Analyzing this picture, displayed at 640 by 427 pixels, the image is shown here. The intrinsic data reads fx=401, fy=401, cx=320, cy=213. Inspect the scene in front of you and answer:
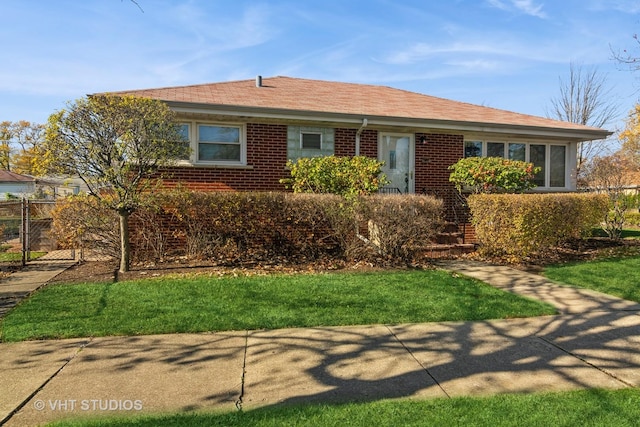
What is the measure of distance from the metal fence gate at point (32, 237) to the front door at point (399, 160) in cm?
805

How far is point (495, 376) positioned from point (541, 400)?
1.46 feet

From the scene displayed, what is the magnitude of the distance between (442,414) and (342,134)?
885cm

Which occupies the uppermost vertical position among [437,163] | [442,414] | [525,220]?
[437,163]

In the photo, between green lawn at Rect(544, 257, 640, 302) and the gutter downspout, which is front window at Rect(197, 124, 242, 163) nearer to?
the gutter downspout

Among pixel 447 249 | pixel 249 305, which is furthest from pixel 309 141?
pixel 249 305

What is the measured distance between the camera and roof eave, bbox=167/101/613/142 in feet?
30.5

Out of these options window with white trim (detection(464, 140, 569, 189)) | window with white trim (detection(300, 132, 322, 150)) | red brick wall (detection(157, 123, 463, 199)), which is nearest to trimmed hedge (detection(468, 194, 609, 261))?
red brick wall (detection(157, 123, 463, 199))

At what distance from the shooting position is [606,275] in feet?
23.8

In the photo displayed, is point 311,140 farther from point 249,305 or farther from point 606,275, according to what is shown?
point 606,275

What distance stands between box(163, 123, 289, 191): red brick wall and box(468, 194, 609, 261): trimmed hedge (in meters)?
4.80

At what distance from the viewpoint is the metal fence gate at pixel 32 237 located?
8.21 metres

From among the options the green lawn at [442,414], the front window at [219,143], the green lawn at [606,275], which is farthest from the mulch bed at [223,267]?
the green lawn at [442,414]

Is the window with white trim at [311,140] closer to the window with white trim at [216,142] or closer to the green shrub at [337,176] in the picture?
the green shrub at [337,176]

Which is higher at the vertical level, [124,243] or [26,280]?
[124,243]
